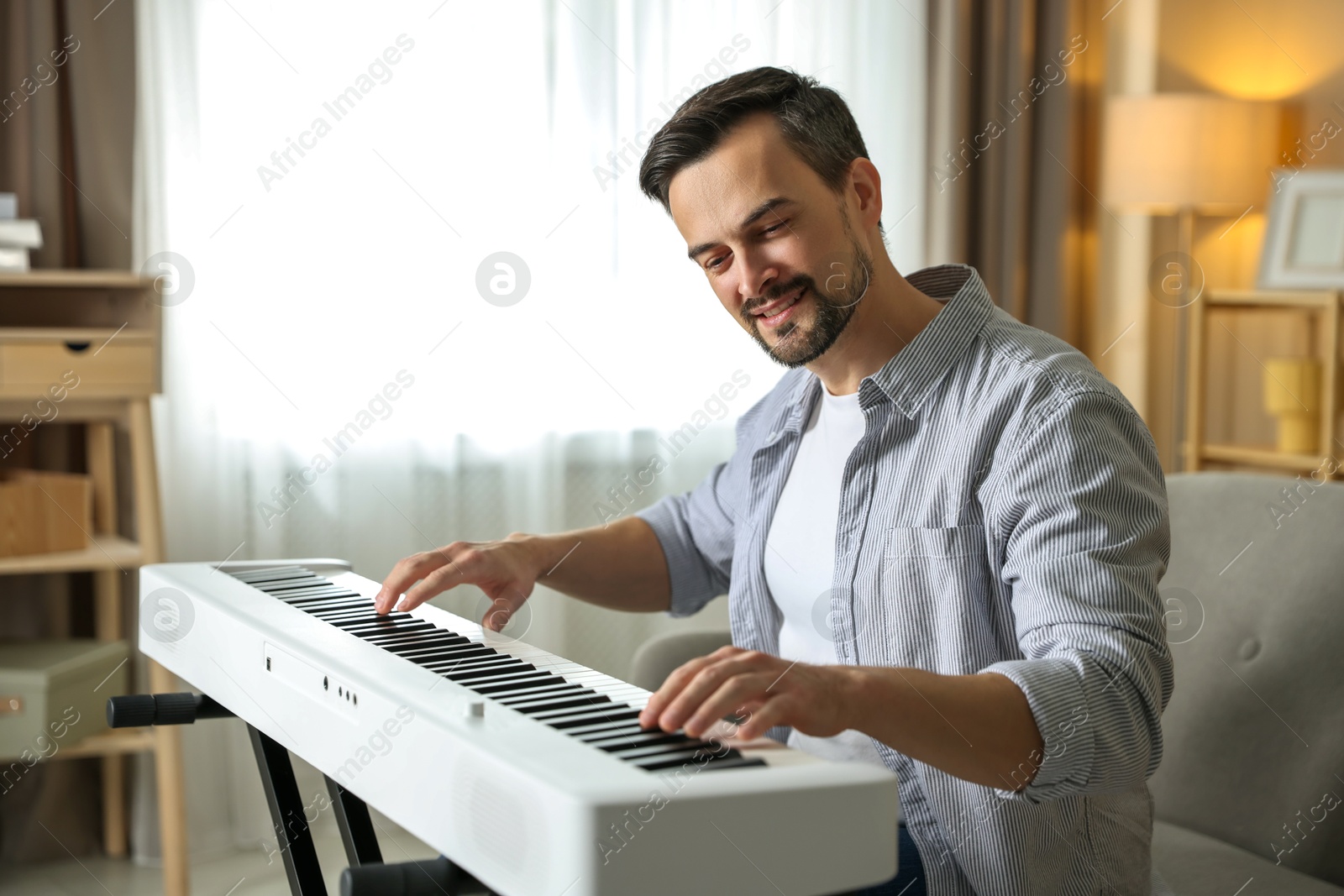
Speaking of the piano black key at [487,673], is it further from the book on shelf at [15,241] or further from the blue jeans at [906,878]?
the book on shelf at [15,241]

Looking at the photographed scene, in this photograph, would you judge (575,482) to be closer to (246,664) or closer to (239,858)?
(239,858)

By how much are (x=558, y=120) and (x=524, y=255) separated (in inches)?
12.8

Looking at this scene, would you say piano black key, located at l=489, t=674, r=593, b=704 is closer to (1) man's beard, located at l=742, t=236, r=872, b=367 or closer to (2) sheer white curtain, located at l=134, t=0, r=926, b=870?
(1) man's beard, located at l=742, t=236, r=872, b=367

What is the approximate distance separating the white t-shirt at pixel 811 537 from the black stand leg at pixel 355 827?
460mm

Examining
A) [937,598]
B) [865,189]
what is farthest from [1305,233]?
[937,598]

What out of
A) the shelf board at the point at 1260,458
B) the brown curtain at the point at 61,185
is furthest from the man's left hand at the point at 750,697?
the shelf board at the point at 1260,458

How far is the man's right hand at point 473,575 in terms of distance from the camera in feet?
4.29

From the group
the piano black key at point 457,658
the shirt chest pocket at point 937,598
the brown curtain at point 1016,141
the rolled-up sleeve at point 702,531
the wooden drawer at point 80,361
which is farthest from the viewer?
the brown curtain at point 1016,141

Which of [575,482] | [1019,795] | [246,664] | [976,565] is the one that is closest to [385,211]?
[575,482]

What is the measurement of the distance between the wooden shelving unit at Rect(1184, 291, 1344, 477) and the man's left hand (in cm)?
218

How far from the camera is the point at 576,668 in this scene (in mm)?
1101

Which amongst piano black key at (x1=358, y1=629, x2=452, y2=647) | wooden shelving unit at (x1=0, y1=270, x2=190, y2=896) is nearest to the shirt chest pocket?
piano black key at (x1=358, y1=629, x2=452, y2=647)

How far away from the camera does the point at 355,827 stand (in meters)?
1.22

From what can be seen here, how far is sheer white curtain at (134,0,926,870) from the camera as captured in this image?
8.61ft
